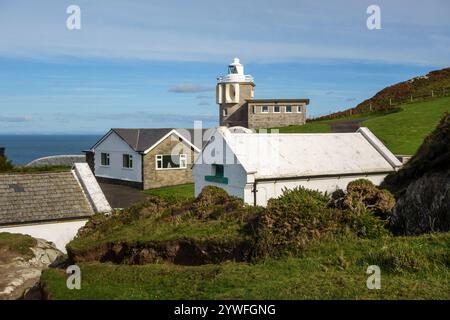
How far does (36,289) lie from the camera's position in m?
11.8

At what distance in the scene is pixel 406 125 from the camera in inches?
1906

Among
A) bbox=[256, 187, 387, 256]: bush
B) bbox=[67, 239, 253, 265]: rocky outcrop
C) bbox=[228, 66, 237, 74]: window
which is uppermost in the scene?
bbox=[228, 66, 237, 74]: window

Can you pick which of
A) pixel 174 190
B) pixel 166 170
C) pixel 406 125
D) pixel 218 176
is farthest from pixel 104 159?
pixel 406 125

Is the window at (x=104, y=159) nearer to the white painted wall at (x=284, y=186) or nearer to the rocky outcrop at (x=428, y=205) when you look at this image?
the white painted wall at (x=284, y=186)

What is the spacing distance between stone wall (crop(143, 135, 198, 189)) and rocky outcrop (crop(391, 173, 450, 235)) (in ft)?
98.9

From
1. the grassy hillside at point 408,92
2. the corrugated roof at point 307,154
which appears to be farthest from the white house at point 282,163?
the grassy hillside at point 408,92

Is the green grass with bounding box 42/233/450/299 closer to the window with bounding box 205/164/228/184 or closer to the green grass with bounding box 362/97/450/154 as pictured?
the window with bounding box 205/164/228/184

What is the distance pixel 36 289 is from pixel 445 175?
Answer: 1184 centimetres

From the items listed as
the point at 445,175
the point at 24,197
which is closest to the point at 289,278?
the point at 445,175

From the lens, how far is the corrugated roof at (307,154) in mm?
25484

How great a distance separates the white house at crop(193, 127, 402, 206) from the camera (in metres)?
24.9

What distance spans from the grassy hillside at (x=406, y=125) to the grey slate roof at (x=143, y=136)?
1588 centimetres

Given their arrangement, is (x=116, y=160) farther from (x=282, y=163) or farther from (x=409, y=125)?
(x=409, y=125)

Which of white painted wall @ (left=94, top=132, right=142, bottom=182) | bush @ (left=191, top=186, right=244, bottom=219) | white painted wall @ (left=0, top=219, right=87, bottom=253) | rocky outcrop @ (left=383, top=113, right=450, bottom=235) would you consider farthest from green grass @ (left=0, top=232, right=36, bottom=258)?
white painted wall @ (left=94, top=132, right=142, bottom=182)
